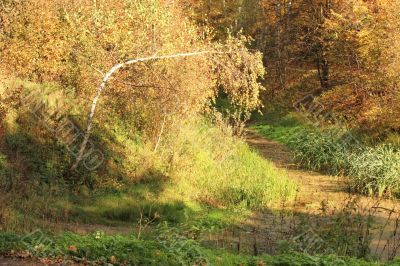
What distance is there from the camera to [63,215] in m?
10.9

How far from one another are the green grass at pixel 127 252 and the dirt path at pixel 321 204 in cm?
236

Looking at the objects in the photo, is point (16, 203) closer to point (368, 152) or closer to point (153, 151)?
point (153, 151)

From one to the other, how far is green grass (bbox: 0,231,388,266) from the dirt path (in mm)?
2362

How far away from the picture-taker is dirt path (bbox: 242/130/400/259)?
10836 millimetres

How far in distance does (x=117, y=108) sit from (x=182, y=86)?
82.3 inches

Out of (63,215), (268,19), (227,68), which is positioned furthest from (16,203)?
(268,19)

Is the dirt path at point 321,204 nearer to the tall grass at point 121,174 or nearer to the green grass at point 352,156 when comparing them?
the green grass at point 352,156

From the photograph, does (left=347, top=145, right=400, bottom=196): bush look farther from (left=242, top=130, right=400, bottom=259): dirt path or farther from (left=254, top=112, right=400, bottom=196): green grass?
(left=242, top=130, right=400, bottom=259): dirt path

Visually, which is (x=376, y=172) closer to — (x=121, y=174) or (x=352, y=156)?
(x=352, y=156)

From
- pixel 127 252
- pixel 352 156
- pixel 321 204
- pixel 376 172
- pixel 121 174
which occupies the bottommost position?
pixel 127 252

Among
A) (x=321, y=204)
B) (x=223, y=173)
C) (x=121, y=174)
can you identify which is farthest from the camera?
(x=223, y=173)

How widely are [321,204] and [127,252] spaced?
13.9 ft

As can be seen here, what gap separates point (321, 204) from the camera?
32.5 ft

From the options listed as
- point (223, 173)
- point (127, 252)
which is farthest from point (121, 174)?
point (127, 252)
